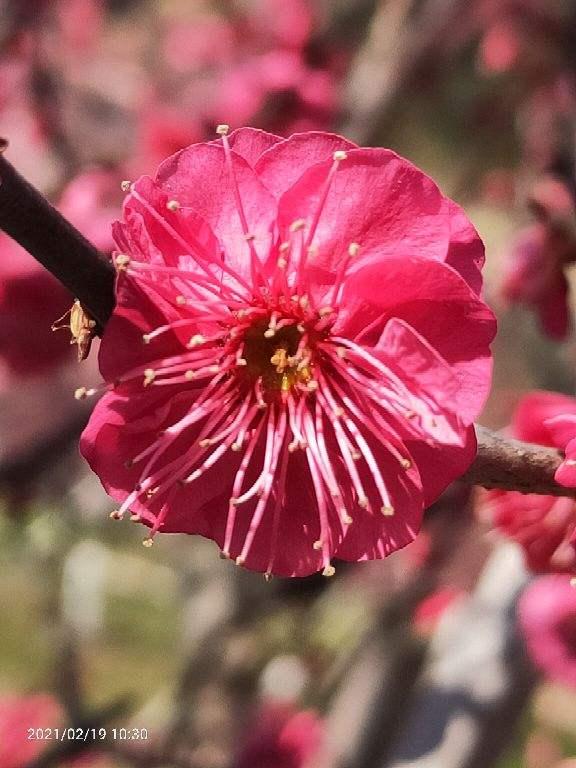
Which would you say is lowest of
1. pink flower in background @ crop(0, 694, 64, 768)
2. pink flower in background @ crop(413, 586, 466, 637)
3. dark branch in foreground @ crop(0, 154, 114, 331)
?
pink flower in background @ crop(413, 586, 466, 637)

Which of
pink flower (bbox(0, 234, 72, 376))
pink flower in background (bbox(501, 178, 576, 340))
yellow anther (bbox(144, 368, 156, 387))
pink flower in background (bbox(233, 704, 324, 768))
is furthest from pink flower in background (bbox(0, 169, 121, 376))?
pink flower in background (bbox(233, 704, 324, 768))

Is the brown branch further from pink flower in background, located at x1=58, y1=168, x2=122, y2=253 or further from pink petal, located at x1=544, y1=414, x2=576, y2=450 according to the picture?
pink flower in background, located at x1=58, y1=168, x2=122, y2=253

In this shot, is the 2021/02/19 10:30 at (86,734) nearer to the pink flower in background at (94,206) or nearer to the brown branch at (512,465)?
the pink flower in background at (94,206)

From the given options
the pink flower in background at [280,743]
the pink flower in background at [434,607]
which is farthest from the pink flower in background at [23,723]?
the pink flower in background at [434,607]

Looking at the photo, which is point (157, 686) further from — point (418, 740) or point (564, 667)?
point (564, 667)

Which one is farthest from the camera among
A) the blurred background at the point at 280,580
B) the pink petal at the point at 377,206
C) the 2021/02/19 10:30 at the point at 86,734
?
the 2021/02/19 10:30 at the point at 86,734

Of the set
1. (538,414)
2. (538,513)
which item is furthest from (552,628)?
(538,414)

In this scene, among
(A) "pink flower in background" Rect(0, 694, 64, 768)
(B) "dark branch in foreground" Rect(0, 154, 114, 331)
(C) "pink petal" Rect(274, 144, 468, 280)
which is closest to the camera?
(B) "dark branch in foreground" Rect(0, 154, 114, 331)
